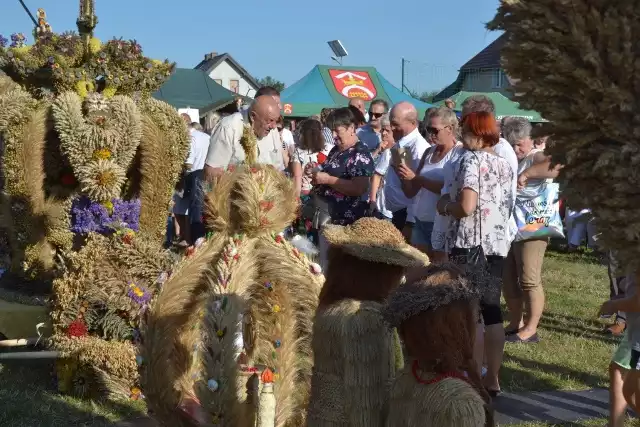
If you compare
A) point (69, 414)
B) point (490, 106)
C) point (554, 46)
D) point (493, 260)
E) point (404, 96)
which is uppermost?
point (404, 96)

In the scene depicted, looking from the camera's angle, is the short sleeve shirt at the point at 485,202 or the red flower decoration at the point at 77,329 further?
the red flower decoration at the point at 77,329

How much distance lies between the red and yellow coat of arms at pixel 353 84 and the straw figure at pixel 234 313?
15186mm

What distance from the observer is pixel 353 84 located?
1903cm

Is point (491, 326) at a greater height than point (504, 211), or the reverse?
point (504, 211)

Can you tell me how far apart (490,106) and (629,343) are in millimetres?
2159

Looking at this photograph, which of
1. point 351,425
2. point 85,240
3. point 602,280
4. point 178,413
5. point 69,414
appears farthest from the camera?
point 602,280

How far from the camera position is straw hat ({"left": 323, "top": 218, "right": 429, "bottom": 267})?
2.94m

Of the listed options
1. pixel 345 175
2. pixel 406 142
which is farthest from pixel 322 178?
pixel 406 142

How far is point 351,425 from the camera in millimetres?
2867

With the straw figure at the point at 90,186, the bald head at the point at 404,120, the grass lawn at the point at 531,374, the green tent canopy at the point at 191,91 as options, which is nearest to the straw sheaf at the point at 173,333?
the straw figure at the point at 90,186

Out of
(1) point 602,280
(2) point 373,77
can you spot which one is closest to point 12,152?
(1) point 602,280

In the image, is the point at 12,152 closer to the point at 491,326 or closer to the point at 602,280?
the point at 491,326

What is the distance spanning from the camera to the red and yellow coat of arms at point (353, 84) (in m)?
18.9

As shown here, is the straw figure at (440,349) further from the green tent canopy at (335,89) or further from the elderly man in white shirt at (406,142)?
the green tent canopy at (335,89)
